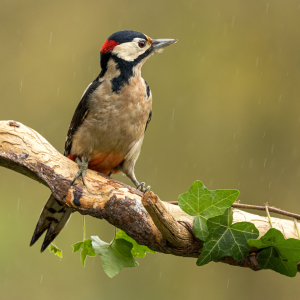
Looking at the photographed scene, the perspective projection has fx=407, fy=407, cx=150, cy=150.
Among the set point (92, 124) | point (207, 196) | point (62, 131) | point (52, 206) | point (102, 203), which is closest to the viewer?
point (207, 196)

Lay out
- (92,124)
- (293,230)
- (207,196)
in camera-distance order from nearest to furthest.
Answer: (207,196) < (293,230) < (92,124)

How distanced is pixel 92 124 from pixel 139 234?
32.2 inches

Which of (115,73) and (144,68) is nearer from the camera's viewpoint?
(115,73)

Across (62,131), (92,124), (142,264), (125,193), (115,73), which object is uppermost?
(115,73)

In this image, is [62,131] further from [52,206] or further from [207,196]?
[207,196]

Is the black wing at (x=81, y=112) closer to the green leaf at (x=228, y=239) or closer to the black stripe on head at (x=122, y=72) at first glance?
the black stripe on head at (x=122, y=72)

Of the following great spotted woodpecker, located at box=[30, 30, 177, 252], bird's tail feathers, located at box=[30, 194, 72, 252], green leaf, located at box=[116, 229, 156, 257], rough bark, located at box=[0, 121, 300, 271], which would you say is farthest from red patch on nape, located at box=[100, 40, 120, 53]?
green leaf, located at box=[116, 229, 156, 257]

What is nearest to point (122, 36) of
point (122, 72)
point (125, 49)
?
point (125, 49)

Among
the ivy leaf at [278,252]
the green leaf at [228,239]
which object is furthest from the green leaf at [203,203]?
the ivy leaf at [278,252]

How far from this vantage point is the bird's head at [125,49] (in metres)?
2.30

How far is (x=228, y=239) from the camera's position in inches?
65.2

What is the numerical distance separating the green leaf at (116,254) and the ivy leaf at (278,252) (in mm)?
530

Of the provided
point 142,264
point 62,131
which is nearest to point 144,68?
point 62,131

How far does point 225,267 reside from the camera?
4938 millimetres
